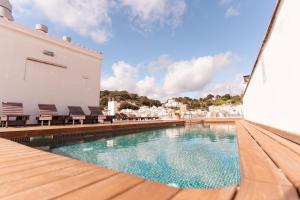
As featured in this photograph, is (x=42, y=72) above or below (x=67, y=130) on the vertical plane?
above

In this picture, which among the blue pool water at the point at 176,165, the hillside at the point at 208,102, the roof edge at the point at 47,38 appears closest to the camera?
the blue pool water at the point at 176,165

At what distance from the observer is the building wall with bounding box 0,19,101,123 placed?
22.3 feet

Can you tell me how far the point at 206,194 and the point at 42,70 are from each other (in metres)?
8.67

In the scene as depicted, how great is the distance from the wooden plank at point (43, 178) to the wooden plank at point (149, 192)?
577mm

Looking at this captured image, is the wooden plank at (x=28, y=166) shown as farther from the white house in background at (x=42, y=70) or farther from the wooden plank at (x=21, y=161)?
the white house in background at (x=42, y=70)

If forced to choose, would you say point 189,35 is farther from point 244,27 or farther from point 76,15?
point 76,15

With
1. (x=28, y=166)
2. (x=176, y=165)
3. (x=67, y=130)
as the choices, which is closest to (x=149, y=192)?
(x=28, y=166)

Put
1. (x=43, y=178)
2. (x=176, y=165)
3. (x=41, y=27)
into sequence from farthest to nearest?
1. (x=41, y=27)
2. (x=176, y=165)
3. (x=43, y=178)

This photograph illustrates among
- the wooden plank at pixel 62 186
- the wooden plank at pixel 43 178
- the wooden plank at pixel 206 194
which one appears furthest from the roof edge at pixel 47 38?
the wooden plank at pixel 206 194

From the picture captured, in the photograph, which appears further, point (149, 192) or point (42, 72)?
point (42, 72)

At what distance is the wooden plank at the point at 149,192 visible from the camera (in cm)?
92

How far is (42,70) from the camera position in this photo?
7.78m

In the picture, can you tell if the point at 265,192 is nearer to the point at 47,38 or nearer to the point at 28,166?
the point at 28,166

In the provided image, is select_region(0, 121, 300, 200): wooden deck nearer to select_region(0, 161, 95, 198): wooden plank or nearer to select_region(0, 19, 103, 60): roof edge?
select_region(0, 161, 95, 198): wooden plank
